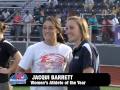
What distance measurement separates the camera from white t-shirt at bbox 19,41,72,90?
5484 millimetres

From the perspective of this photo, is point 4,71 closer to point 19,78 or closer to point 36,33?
point 19,78

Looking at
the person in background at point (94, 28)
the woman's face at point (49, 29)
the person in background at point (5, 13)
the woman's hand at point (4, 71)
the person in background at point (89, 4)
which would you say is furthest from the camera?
the person in background at point (5, 13)

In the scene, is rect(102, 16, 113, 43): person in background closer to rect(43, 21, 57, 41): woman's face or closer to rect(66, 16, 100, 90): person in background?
rect(43, 21, 57, 41): woman's face

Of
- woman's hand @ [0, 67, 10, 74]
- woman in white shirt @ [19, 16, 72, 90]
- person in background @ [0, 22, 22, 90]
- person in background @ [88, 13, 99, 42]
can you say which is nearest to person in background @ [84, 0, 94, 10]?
person in background @ [88, 13, 99, 42]

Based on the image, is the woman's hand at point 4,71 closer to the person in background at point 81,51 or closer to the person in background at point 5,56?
the person in background at point 5,56

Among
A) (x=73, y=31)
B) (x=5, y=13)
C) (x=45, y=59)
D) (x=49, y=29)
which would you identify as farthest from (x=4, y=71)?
(x=5, y=13)

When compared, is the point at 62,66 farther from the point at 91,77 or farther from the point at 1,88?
the point at 1,88

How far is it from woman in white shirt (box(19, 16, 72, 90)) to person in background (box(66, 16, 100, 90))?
37 cm

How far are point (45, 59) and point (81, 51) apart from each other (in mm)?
641

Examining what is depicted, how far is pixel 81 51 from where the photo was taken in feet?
16.4

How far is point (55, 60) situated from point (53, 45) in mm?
189

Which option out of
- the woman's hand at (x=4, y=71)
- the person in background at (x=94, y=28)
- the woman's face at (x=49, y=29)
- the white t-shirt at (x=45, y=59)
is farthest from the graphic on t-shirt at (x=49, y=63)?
the person in background at (x=94, y=28)

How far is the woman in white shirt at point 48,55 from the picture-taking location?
545cm

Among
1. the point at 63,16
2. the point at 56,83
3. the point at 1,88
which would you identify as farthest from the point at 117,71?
the point at 56,83
